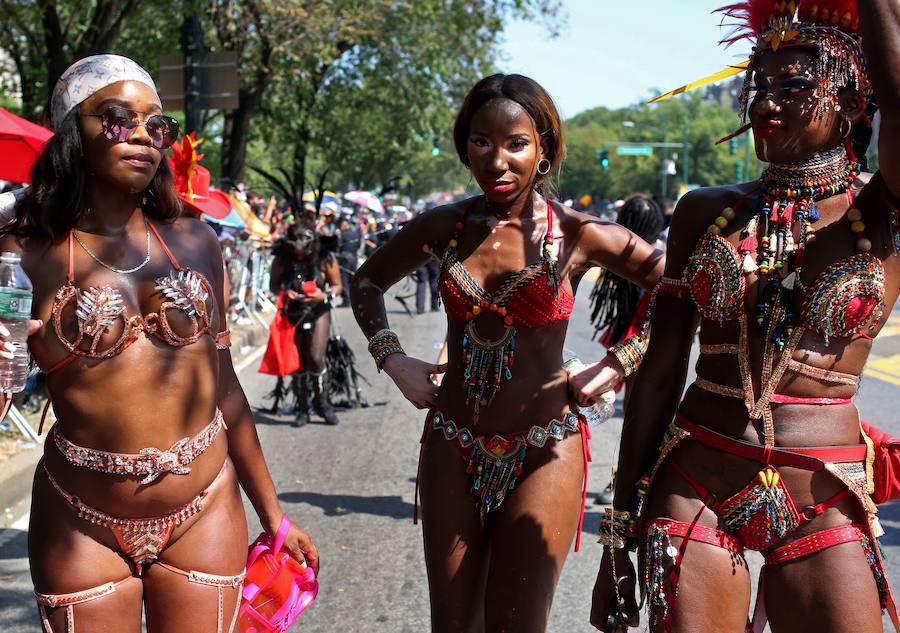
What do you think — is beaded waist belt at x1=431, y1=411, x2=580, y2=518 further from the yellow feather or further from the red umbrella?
the red umbrella

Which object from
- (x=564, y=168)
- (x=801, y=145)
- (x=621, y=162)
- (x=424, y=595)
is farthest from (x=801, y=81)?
(x=621, y=162)

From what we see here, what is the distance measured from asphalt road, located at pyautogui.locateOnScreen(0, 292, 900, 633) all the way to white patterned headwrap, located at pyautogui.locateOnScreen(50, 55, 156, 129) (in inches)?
116

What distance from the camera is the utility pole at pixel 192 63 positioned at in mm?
13227

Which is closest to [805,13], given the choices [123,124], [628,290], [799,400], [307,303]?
[799,400]

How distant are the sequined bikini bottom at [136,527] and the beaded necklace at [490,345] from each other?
106cm

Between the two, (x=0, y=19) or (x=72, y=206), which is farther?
(x=0, y=19)

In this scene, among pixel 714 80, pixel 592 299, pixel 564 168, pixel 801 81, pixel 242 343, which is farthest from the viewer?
pixel 242 343

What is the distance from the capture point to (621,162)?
11269 cm

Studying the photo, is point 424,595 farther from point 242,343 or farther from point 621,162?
point 621,162

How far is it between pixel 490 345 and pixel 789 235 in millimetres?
1117

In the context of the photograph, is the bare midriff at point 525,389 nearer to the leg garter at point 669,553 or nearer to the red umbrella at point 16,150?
the leg garter at point 669,553

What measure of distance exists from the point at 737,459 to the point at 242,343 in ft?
45.2

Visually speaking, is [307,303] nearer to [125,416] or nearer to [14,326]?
[125,416]

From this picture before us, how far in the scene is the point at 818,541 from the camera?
109 inches
